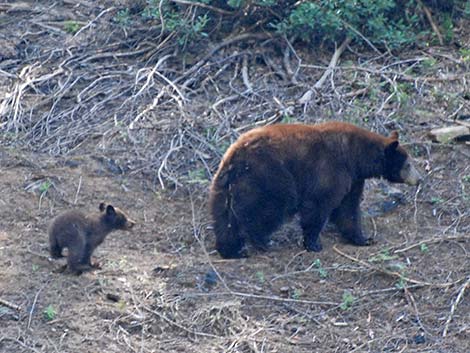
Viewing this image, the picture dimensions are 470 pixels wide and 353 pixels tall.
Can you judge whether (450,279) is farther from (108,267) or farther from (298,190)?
(108,267)

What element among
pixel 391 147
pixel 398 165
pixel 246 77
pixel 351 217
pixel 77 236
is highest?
pixel 77 236

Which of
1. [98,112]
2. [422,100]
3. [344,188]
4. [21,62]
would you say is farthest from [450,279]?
[21,62]

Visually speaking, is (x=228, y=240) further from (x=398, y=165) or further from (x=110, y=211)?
(x=398, y=165)

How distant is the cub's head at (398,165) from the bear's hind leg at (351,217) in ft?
1.14

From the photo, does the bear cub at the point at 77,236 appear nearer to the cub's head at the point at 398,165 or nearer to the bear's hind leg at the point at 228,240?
the bear's hind leg at the point at 228,240

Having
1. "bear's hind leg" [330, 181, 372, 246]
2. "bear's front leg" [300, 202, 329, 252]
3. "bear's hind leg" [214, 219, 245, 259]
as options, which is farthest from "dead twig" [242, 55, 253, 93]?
"bear's hind leg" [214, 219, 245, 259]

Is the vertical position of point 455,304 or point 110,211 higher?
point 110,211

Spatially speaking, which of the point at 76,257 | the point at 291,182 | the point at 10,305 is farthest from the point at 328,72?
the point at 10,305

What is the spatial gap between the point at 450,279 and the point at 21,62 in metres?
6.97

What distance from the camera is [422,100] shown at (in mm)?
12883

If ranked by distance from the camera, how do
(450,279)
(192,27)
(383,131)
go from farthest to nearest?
1. (192,27)
2. (383,131)
3. (450,279)

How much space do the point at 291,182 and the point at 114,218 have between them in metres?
1.71

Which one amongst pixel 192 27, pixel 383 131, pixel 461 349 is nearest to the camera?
pixel 461 349

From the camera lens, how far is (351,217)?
10711mm
